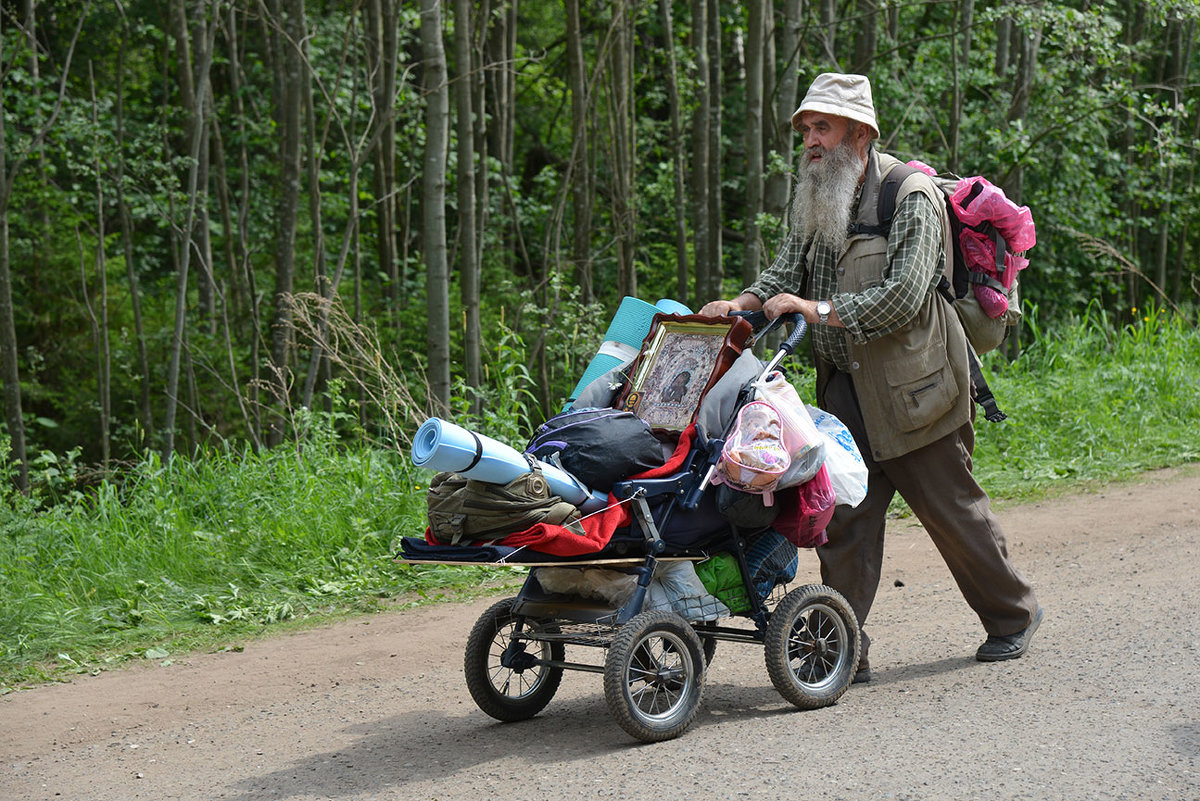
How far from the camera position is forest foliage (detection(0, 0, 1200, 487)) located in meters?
11.3

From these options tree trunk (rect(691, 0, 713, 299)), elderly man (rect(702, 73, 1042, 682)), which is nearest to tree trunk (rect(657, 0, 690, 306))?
tree trunk (rect(691, 0, 713, 299))

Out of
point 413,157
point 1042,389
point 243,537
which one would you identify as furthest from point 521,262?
point 243,537

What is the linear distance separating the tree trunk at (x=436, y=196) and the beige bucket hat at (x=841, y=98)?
4.59 metres

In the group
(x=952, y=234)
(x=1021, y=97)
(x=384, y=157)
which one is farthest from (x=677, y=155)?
(x=952, y=234)

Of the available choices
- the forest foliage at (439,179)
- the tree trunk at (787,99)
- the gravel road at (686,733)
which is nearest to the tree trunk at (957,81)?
the forest foliage at (439,179)

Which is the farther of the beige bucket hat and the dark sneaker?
the dark sneaker

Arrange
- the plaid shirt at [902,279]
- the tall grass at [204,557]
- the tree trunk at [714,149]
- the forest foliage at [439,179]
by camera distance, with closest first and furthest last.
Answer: the plaid shirt at [902,279]
the tall grass at [204,557]
the forest foliage at [439,179]
the tree trunk at [714,149]

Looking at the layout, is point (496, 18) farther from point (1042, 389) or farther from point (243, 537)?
point (243, 537)

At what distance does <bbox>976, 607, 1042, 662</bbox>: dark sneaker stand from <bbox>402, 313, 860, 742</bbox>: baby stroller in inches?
28.6

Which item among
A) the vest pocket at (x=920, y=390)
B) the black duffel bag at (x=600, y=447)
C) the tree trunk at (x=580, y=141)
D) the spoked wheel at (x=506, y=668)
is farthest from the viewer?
the tree trunk at (x=580, y=141)

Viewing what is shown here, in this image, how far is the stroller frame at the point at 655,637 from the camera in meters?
4.02

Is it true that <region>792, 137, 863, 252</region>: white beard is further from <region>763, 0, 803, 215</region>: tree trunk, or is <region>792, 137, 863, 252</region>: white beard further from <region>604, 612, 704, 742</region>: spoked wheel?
<region>763, 0, 803, 215</region>: tree trunk

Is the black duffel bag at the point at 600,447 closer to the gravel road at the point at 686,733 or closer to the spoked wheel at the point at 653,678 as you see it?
the spoked wheel at the point at 653,678

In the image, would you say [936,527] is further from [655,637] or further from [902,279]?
[655,637]
